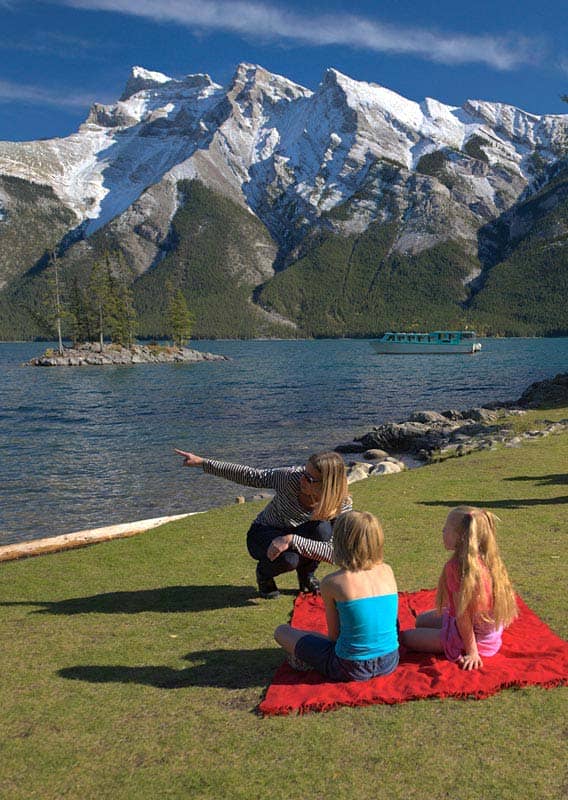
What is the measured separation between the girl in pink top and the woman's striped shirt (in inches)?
87.7

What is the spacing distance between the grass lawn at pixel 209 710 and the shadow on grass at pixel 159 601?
3 centimetres

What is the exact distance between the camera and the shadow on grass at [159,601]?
335 inches

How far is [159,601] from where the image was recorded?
8.77 m

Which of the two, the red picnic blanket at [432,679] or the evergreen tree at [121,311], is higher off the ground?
the evergreen tree at [121,311]

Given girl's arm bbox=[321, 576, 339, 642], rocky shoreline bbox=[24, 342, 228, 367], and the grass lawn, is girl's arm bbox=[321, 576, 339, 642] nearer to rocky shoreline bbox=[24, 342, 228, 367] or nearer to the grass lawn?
the grass lawn

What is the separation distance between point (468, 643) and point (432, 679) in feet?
1.74

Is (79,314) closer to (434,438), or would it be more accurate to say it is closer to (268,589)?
(434,438)

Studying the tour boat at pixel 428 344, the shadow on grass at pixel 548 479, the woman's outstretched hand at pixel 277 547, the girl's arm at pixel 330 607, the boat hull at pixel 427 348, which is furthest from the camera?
the tour boat at pixel 428 344

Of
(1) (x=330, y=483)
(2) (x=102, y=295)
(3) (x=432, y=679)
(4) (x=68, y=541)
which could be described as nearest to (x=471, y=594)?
(3) (x=432, y=679)

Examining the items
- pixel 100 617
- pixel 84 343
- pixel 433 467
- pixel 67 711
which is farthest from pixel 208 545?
pixel 84 343

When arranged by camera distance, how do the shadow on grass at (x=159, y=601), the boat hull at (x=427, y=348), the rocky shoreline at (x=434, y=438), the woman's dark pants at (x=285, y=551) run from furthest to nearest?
the boat hull at (x=427, y=348) → the rocky shoreline at (x=434, y=438) → the shadow on grass at (x=159, y=601) → the woman's dark pants at (x=285, y=551)

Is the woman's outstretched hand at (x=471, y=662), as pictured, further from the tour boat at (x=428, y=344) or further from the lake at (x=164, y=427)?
the tour boat at (x=428, y=344)

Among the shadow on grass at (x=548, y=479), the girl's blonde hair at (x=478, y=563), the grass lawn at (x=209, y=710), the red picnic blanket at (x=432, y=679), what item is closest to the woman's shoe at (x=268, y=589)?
the grass lawn at (x=209, y=710)

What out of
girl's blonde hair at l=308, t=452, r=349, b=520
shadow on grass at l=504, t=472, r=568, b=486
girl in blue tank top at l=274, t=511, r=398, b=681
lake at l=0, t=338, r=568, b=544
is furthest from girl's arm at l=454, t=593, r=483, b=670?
lake at l=0, t=338, r=568, b=544
